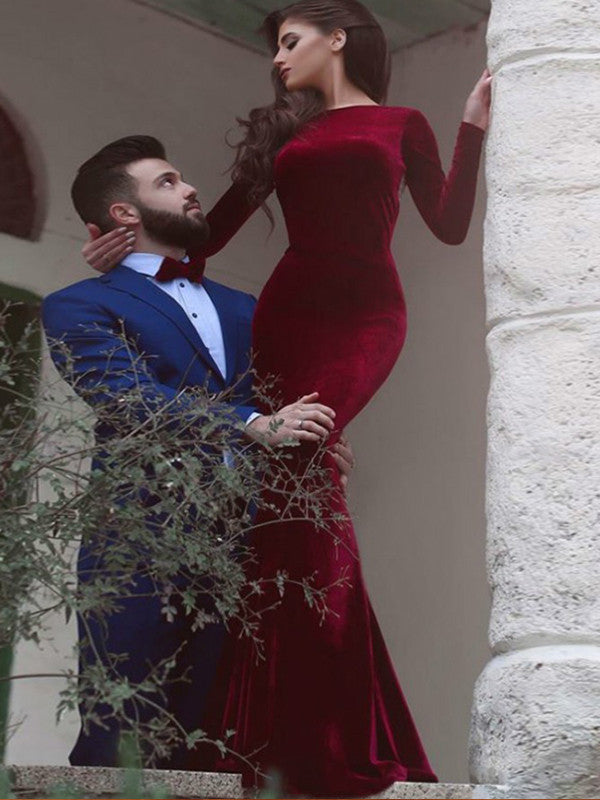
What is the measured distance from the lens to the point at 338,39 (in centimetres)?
504

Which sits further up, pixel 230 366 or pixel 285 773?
pixel 230 366

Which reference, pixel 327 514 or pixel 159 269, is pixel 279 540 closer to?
pixel 327 514

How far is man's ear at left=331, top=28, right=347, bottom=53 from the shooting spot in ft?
16.5

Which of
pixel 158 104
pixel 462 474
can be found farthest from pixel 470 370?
pixel 158 104

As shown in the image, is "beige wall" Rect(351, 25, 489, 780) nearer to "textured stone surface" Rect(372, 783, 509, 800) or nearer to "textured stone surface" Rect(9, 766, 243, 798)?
"textured stone surface" Rect(372, 783, 509, 800)

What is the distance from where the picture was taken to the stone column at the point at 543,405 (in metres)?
3.79

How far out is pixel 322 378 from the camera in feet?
15.8

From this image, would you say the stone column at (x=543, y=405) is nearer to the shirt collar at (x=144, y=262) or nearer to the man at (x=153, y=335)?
the man at (x=153, y=335)

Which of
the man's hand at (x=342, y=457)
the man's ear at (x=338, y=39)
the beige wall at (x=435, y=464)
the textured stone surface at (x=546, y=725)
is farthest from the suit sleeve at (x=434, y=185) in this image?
the textured stone surface at (x=546, y=725)

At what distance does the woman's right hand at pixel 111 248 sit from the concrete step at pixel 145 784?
4.72 feet

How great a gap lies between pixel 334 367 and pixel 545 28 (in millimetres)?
1032

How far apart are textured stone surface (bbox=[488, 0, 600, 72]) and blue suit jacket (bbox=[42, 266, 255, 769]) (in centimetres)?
100

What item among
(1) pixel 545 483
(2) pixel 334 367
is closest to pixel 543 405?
(1) pixel 545 483

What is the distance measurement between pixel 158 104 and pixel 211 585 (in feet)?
7.54
